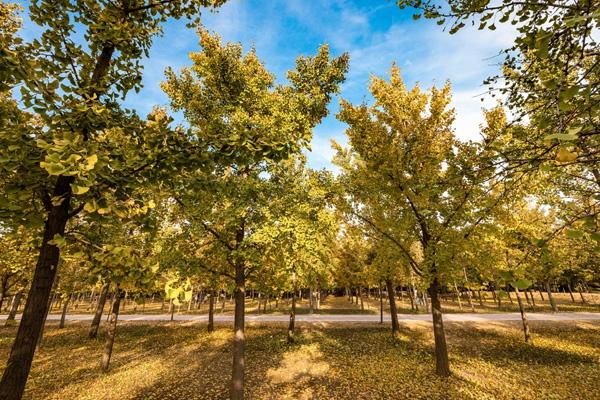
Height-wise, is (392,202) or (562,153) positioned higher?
(392,202)

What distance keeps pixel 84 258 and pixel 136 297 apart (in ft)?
2.61

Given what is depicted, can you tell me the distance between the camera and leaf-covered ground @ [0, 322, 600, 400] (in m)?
9.63

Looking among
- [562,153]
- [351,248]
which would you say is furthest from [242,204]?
[351,248]

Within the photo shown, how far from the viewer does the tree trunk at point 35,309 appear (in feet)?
10.0

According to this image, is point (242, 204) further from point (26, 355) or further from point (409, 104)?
point (409, 104)

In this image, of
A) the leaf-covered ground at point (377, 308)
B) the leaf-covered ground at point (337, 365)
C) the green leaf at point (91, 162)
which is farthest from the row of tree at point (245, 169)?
the leaf-covered ground at point (377, 308)

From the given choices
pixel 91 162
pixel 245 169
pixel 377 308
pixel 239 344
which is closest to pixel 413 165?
pixel 245 169

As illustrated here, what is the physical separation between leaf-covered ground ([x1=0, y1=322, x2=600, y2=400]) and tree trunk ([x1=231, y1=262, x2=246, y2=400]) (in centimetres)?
132

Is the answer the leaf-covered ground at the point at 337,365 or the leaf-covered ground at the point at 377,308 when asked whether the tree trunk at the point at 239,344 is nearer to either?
the leaf-covered ground at the point at 337,365

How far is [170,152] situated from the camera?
134 inches

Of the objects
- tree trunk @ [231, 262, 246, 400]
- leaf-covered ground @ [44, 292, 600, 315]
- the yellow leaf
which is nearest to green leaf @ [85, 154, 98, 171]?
the yellow leaf

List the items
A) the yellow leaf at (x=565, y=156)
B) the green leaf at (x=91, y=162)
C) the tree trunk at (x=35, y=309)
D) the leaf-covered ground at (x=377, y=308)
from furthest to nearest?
the leaf-covered ground at (x=377, y=308), the tree trunk at (x=35, y=309), the green leaf at (x=91, y=162), the yellow leaf at (x=565, y=156)

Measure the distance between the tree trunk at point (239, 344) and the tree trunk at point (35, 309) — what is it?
6288 millimetres

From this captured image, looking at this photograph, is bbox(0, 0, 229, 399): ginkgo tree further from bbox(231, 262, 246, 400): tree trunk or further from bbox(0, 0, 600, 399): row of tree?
bbox(231, 262, 246, 400): tree trunk
